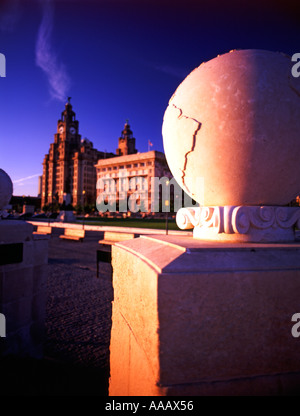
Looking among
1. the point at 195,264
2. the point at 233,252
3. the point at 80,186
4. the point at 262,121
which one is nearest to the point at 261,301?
the point at 233,252

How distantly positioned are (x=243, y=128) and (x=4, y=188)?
4290 millimetres

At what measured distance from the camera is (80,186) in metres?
108

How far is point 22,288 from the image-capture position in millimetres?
3701

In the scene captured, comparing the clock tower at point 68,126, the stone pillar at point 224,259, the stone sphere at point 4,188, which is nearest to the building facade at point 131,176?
the clock tower at point 68,126

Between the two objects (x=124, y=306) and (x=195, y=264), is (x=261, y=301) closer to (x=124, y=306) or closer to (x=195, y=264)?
(x=195, y=264)

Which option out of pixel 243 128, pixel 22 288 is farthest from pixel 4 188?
pixel 243 128

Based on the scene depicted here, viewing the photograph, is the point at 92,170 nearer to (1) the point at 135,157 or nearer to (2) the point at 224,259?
(1) the point at 135,157

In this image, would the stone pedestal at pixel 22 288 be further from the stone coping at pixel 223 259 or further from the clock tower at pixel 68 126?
the clock tower at pixel 68 126

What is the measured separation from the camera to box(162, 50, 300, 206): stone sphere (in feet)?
6.56

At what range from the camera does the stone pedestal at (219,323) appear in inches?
59.9

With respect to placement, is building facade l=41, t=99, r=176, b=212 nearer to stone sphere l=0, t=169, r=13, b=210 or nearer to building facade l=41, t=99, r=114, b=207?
building facade l=41, t=99, r=114, b=207

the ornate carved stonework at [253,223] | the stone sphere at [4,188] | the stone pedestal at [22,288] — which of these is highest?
the stone sphere at [4,188]

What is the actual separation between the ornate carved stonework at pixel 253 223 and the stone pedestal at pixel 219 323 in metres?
0.38
